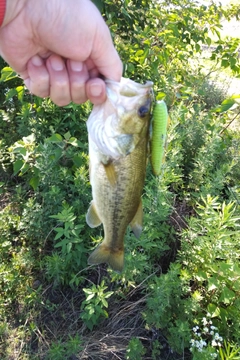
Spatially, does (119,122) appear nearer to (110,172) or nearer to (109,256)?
(110,172)

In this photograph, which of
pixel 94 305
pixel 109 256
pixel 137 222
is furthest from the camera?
pixel 94 305

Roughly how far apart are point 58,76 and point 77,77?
10 centimetres

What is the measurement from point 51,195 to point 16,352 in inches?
52.3

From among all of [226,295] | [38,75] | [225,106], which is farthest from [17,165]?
[225,106]

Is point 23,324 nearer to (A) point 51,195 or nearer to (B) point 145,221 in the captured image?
(A) point 51,195

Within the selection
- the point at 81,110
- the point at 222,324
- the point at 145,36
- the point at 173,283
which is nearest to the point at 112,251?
the point at 173,283

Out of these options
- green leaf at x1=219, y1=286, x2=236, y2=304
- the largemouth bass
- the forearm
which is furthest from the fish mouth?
green leaf at x1=219, y1=286, x2=236, y2=304

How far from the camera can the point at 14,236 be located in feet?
10.8

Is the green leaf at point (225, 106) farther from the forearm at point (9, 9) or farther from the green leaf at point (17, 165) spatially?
the forearm at point (9, 9)

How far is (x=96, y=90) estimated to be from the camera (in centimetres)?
161

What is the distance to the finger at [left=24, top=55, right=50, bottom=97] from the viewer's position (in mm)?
1755

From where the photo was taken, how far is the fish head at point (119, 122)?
1633 mm

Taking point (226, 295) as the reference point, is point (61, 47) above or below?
above

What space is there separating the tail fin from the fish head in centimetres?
65
